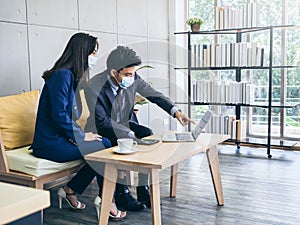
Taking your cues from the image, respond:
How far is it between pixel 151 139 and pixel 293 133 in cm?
290

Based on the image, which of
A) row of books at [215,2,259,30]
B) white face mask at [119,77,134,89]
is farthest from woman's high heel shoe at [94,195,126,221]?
row of books at [215,2,259,30]

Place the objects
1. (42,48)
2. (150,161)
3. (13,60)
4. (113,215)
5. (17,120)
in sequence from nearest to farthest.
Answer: (150,161) < (113,215) < (17,120) < (13,60) < (42,48)

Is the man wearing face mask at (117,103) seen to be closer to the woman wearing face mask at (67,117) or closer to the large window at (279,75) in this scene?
the woman wearing face mask at (67,117)

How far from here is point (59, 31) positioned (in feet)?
11.0

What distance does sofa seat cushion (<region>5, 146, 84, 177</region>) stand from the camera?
87.4 inches

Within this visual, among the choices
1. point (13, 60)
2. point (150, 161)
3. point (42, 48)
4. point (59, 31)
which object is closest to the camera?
point (150, 161)

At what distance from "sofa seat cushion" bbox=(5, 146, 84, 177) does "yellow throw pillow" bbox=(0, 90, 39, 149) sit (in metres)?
0.16

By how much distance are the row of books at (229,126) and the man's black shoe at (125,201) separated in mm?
2212

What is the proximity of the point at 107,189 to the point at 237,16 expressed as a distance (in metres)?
3.18

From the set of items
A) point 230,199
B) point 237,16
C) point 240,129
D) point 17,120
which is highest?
point 237,16

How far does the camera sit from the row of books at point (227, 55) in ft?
14.1

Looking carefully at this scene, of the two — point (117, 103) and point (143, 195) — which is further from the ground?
point (117, 103)

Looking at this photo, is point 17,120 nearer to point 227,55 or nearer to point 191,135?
point 191,135

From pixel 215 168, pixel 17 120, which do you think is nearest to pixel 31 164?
pixel 17 120
